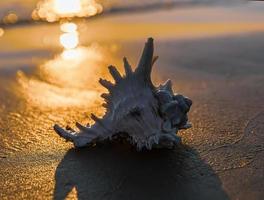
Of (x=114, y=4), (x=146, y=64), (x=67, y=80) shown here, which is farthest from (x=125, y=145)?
(x=114, y=4)

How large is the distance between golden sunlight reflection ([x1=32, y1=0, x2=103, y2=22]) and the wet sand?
2.40m

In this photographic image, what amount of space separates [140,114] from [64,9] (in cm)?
664

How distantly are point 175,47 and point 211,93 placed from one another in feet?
6.38

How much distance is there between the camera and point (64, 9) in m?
8.91

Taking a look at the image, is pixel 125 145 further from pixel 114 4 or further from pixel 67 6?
pixel 114 4

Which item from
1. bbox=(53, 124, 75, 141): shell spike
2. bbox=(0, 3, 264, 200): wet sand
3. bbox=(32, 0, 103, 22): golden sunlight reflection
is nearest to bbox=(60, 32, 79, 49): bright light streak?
bbox=(0, 3, 264, 200): wet sand

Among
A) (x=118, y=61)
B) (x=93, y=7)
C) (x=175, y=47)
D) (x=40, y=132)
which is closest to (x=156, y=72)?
(x=118, y=61)

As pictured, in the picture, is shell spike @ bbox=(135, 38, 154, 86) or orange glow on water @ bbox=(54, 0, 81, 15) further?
orange glow on water @ bbox=(54, 0, 81, 15)

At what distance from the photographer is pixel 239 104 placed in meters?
3.68

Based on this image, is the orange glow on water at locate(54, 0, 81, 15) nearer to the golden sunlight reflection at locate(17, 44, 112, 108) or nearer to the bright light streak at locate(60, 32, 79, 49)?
the bright light streak at locate(60, 32, 79, 49)

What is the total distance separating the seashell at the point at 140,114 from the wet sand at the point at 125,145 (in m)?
0.09

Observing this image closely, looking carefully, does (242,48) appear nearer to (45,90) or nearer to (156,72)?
(156,72)

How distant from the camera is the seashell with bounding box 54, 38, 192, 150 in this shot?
2.72m

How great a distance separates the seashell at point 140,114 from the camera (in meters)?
2.72
